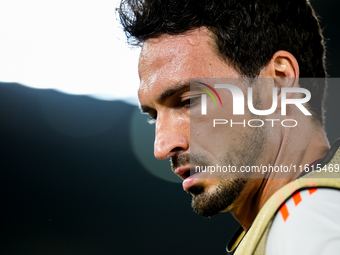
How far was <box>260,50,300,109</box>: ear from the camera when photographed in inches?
26.0

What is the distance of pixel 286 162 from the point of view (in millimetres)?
635

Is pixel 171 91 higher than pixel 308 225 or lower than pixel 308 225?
higher

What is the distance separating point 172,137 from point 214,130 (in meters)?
0.11

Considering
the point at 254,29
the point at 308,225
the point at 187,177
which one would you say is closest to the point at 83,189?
the point at 187,177

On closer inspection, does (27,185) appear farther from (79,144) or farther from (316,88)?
(316,88)

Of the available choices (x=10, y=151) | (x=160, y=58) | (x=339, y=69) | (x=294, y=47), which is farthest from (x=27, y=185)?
(x=339, y=69)

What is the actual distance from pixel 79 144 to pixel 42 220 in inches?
37.0

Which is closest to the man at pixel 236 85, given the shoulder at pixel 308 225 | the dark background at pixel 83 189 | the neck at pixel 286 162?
the neck at pixel 286 162

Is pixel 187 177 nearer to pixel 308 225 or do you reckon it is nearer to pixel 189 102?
pixel 189 102

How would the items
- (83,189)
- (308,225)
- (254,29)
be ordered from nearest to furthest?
(308,225)
(254,29)
(83,189)

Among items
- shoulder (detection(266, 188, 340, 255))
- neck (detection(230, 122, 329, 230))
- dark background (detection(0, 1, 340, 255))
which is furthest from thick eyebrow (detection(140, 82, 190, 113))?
dark background (detection(0, 1, 340, 255))

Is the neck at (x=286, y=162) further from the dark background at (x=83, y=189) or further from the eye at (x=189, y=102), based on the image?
the dark background at (x=83, y=189)

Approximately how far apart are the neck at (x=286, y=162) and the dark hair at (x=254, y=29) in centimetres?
10

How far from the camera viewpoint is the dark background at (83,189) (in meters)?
3.05
